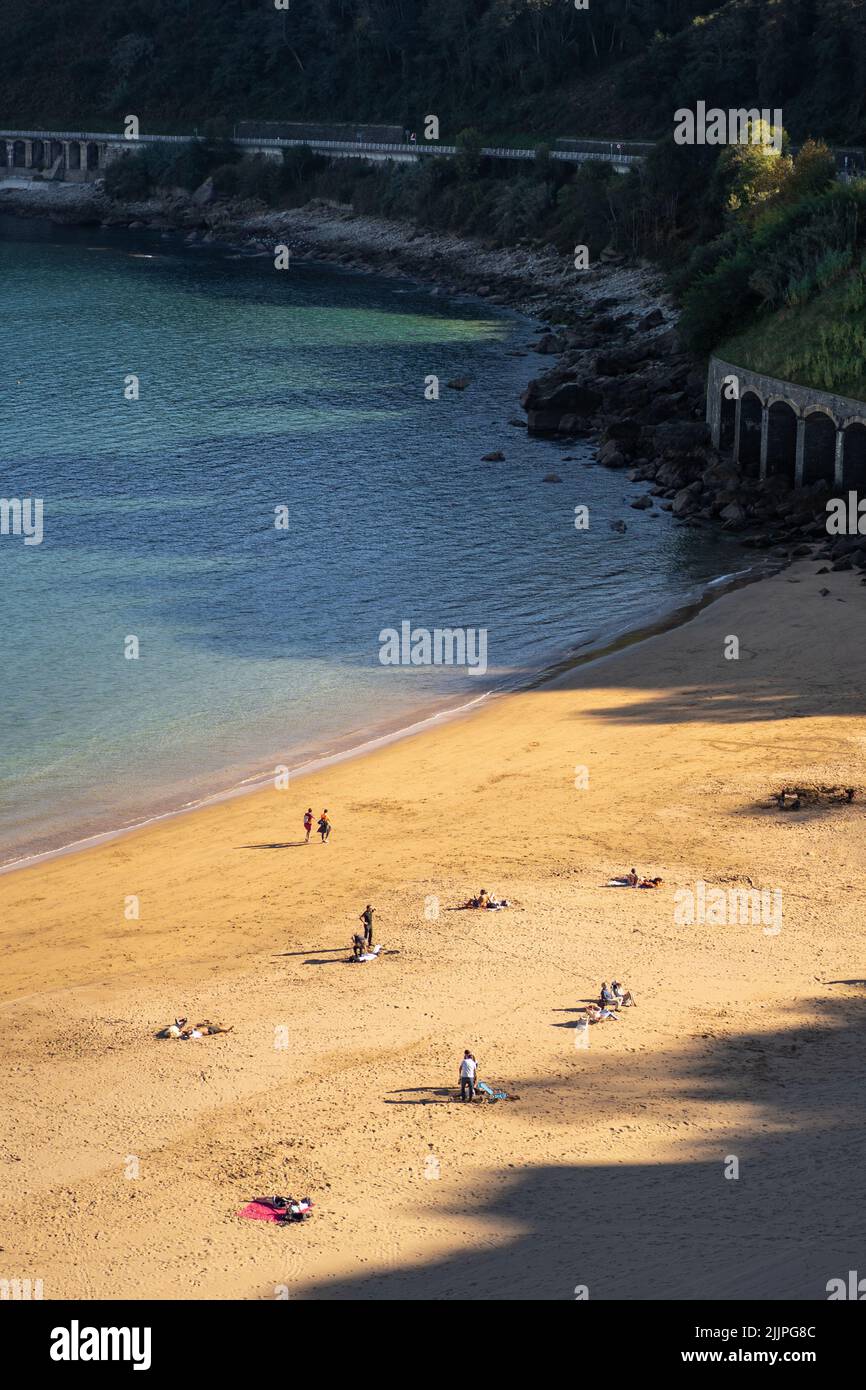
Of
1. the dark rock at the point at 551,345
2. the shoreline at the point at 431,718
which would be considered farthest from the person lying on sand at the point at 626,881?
the dark rock at the point at 551,345

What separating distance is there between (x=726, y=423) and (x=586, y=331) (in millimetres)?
32085

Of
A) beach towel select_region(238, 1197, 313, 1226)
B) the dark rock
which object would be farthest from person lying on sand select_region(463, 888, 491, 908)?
the dark rock

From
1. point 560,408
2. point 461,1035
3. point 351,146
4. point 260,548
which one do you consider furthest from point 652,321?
point 461,1035

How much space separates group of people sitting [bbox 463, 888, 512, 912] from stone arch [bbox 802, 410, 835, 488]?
132 feet

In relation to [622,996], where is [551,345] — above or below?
above

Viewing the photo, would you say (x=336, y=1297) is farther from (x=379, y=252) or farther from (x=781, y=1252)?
(x=379, y=252)

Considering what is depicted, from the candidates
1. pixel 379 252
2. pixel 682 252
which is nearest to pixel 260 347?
pixel 682 252

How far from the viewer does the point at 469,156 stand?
150500 millimetres

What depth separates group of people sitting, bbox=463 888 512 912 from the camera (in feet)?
118

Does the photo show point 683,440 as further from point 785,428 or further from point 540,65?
point 540,65

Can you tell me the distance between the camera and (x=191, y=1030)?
3080cm

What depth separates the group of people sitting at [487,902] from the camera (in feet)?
118

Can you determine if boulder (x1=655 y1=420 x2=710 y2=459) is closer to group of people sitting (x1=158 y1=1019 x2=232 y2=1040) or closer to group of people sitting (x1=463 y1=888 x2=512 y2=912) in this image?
group of people sitting (x1=463 y1=888 x2=512 y2=912)
